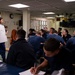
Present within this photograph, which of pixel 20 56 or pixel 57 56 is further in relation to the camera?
pixel 20 56

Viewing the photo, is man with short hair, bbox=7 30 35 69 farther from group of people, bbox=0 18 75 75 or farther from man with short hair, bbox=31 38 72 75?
man with short hair, bbox=31 38 72 75

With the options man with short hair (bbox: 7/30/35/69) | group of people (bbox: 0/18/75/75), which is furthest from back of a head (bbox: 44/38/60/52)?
man with short hair (bbox: 7/30/35/69)

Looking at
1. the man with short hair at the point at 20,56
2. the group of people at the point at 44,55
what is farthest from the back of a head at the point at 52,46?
the man with short hair at the point at 20,56

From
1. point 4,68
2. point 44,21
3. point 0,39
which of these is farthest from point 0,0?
point 44,21

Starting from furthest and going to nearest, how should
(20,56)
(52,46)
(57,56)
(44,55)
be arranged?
1. (44,55)
2. (20,56)
3. (57,56)
4. (52,46)

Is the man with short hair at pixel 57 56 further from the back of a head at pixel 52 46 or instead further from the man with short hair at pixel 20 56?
the man with short hair at pixel 20 56

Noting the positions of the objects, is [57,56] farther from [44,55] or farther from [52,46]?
[44,55]

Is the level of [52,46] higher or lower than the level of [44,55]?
higher

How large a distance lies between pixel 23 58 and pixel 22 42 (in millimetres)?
295

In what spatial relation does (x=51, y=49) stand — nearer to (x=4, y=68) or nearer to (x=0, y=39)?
(x=4, y=68)

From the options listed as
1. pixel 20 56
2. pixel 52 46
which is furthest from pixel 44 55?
pixel 52 46

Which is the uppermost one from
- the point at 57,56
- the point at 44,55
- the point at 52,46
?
the point at 52,46

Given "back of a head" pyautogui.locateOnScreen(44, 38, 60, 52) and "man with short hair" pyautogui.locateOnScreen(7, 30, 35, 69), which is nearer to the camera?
"back of a head" pyautogui.locateOnScreen(44, 38, 60, 52)

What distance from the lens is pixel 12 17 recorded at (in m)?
11.5
